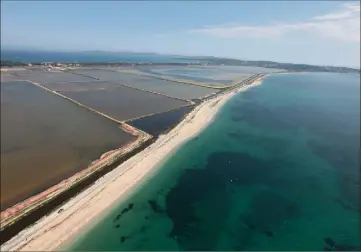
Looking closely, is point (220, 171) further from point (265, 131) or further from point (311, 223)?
point (265, 131)

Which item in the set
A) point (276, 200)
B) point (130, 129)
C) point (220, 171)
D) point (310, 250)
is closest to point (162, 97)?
point (130, 129)

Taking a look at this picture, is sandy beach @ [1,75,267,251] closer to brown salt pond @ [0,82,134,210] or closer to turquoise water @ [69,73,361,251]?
turquoise water @ [69,73,361,251]

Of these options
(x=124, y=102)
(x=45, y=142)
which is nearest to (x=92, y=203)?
(x=45, y=142)

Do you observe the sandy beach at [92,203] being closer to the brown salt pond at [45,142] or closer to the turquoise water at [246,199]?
the turquoise water at [246,199]

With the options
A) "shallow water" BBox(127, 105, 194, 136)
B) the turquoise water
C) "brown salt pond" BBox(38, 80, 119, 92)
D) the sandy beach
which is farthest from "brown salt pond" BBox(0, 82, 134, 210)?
"brown salt pond" BBox(38, 80, 119, 92)

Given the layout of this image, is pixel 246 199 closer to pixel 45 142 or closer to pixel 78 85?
pixel 45 142

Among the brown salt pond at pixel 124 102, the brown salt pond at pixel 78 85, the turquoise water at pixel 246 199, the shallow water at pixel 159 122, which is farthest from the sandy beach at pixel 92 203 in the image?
the brown salt pond at pixel 78 85
